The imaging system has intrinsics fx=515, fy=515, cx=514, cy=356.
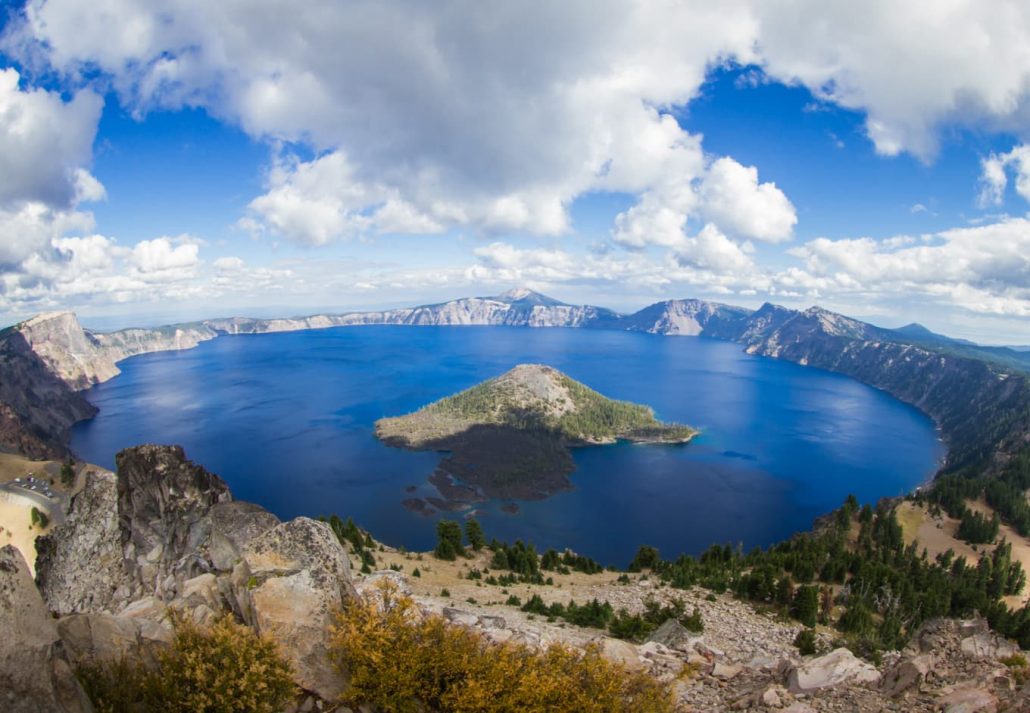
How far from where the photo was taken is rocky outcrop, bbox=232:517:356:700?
15.6 meters

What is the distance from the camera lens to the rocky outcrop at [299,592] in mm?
15562

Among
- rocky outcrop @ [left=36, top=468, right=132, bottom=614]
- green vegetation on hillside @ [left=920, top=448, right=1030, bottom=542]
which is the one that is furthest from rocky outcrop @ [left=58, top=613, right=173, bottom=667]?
green vegetation on hillside @ [left=920, top=448, right=1030, bottom=542]

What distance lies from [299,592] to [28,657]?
6.86 meters

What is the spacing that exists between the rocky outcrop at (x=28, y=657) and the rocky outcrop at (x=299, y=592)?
4597mm

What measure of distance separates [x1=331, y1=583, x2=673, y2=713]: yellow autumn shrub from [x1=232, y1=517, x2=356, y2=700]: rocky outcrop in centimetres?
62

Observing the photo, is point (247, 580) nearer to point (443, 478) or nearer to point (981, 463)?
point (443, 478)

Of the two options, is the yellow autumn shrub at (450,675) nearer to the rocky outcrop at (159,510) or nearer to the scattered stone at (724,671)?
the scattered stone at (724,671)

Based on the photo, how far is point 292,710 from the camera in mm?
14562

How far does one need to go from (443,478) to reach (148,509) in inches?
5150

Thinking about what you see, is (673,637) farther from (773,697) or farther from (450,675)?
(450,675)

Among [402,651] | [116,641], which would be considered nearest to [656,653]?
[402,651]

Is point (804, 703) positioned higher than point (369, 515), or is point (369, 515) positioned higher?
point (804, 703)

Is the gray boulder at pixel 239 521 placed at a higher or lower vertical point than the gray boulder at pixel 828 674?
higher

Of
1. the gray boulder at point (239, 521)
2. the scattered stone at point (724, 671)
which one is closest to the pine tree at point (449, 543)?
the gray boulder at point (239, 521)
